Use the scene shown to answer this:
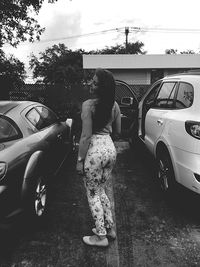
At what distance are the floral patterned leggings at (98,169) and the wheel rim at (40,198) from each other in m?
0.73

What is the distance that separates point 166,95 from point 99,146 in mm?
2067

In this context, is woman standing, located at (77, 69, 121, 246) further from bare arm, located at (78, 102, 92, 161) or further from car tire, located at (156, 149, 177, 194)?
car tire, located at (156, 149, 177, 194)

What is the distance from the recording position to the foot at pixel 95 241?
9.48 ft

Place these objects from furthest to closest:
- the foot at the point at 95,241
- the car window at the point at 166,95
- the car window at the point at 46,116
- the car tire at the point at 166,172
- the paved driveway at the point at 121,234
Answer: the car window at the point at 46,116 → the car window at the point at 166,95 → the car tire at the point at 166,172 → the foot at the point at 95,241 → the paved driveway at the point at 121,234

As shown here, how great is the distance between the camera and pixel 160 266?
103 inches

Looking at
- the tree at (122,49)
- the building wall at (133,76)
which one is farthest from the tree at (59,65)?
the building wall at (133,76)

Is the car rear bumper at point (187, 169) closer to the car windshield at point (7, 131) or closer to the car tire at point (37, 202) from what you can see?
the car tire at point (37, 202)

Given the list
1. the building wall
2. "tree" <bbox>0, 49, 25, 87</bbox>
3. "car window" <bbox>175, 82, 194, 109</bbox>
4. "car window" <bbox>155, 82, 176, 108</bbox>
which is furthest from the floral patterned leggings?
the building wall

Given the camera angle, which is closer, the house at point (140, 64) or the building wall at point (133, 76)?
the house at point (140, 64)

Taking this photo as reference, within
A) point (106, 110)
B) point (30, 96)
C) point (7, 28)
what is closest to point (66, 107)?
point (30, 96)

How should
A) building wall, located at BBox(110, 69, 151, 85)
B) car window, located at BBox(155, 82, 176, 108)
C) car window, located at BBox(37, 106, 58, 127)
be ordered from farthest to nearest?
building wall, located at BBox(110, 69, 151, 85) → car window, located at BBox(37, 106, 58, 127) → car window, located at BBox(155, 82, 176, 108)

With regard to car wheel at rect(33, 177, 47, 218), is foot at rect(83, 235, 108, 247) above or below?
below

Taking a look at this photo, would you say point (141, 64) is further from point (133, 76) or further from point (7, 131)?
point (7, 131)

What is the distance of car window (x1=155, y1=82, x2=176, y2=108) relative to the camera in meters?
4.11
